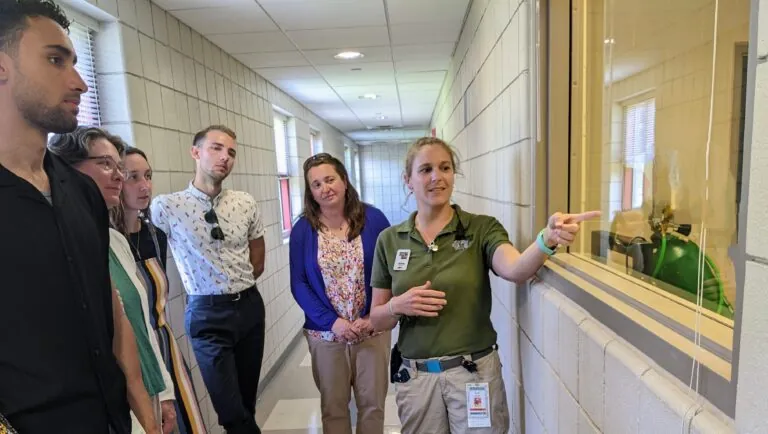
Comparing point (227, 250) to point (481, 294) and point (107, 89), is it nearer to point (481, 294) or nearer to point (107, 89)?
point (107, 89)

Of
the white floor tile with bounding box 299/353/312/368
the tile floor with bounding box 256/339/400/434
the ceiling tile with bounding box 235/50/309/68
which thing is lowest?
the white floor tile with bounding box 299/353/312/368

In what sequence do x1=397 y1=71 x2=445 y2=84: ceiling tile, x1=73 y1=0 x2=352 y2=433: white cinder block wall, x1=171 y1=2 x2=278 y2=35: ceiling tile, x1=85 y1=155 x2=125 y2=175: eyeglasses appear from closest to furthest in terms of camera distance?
x1=85 y1=155 x2=125 y2=175: eyeglasses → x1=73 y1=0 x2=352 y2=433: white cinder block wall → x1=171 y1=2 x2=278 y2=35: ceiling tile → x1=397 y1=71 x2=445 y2=84: ceiling tile

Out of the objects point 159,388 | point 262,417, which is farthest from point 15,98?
point 262,417

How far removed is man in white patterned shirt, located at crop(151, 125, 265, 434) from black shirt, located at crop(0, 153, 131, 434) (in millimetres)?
1001

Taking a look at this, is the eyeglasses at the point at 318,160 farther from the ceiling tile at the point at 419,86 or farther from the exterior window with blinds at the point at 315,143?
the exterior window with blinds at the point at 315,143

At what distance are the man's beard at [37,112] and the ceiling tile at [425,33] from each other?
7.13 ft

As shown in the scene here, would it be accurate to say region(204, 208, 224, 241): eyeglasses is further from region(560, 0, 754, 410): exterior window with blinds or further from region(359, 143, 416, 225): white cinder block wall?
region(359, 143, 416, 225): white cinder block wall

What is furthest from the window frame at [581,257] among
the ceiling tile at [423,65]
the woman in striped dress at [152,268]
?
the ceiling tile at [423,65]

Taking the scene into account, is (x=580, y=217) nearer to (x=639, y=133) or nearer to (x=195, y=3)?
(x=639, y=133)

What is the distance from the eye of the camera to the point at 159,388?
4.52ft

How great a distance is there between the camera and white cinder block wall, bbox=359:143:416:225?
10.7 metres

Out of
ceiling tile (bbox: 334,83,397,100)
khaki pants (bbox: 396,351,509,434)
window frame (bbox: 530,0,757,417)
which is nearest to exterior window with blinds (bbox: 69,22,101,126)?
khaki pants (bbox: 396,351,509,434)

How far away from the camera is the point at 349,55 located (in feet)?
10.8

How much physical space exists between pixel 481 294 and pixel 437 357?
250 mm
